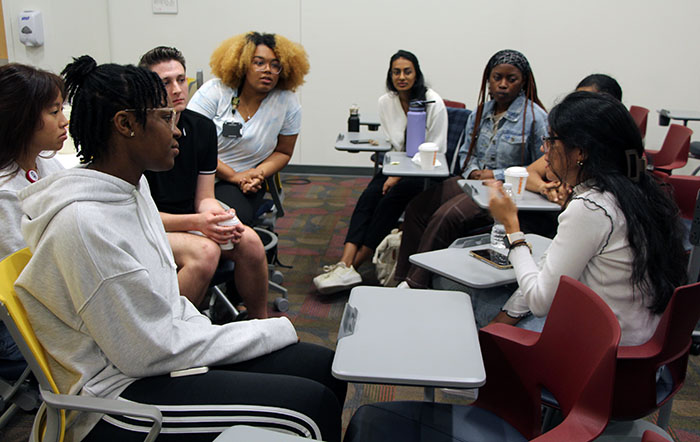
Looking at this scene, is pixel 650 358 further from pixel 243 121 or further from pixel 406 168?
pixel 243 121

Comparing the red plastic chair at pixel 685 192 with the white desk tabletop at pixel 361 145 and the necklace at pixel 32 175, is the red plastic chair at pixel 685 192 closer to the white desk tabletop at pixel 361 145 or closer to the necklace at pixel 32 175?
the white desk tabletop at pixel 361 145

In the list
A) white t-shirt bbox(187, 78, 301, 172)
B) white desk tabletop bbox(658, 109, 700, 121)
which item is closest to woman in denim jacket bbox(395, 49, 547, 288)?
white t-shirt bbox(187, 78, 301, 172)

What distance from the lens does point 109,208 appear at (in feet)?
3.98

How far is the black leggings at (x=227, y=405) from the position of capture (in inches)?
46.0

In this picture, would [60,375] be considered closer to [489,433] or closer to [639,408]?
[489,433]

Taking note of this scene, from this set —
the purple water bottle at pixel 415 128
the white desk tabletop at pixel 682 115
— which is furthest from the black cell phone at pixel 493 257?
the white desk tabletop at pixel 682 115

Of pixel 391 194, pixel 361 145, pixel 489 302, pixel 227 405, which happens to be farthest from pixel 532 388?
pixel 361 145

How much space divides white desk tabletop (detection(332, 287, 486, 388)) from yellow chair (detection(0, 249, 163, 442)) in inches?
14.9

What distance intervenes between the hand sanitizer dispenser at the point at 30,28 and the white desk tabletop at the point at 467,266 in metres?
3.82

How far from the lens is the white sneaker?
9.95 ft

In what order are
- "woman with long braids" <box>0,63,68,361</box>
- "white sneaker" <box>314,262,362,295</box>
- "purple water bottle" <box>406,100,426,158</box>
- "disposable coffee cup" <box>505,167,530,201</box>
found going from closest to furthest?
"woman with long braids" <box>0,63,68,361</box> < "disposable coffee cup" <box>505,167,530,201</box> < "white sneaker" <box>314,262,362,295</box> < "purple water bottle" <box>406,100,426,158</box>

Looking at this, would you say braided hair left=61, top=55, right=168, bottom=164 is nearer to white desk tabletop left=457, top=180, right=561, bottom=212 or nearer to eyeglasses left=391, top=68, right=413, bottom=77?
white desk tabletop left=457, top=180, right=561, bottom=212

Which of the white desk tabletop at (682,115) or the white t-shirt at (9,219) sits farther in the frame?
the white desk tabletop at (682,115)

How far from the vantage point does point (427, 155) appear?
2.89 meters
